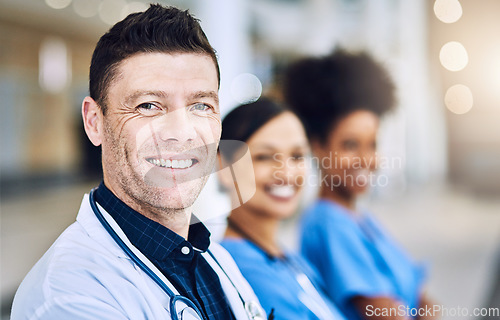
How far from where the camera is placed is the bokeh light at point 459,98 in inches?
62.7

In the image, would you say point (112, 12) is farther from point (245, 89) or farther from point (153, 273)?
point (153, 273)

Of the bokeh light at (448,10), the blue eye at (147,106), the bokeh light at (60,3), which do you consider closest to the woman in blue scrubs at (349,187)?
the bokeh light at (448,10)

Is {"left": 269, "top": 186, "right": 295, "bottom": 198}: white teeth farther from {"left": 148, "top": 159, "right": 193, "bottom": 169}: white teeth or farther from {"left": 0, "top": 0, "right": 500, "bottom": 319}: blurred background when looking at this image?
{"left": 148, "top": 159, "right": 193, "bottom": 169}: white teeth

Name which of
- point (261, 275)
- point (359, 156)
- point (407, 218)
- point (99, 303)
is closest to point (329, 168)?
point (359, 156)

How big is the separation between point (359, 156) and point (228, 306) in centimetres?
60

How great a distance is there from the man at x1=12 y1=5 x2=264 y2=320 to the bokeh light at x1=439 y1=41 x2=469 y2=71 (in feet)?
3.85

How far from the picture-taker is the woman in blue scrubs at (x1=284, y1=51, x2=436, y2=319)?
46.0 inches

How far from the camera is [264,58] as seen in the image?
1.31 metres

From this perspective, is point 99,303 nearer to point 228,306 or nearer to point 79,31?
point 228,306

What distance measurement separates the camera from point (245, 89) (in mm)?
926

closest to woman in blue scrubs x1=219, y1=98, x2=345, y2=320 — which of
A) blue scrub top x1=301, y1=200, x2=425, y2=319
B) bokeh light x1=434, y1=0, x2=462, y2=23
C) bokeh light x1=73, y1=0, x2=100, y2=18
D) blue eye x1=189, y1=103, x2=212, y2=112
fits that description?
blue eye x1=189, y1=103, x2=212, y2=112

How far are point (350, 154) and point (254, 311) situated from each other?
21.5 inches

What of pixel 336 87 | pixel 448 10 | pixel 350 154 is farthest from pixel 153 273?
pixel 448 10

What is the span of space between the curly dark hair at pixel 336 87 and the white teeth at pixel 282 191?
0.30 metres
